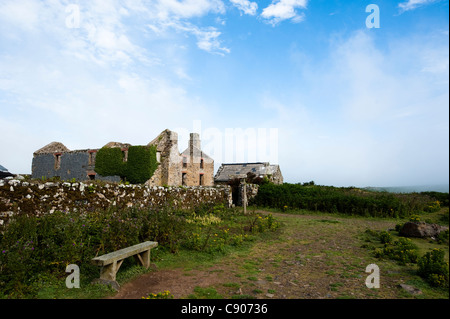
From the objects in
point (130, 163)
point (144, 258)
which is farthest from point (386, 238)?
point (130, 163)

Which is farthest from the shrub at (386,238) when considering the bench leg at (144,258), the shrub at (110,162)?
the shrub at (110,162)

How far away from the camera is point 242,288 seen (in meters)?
5.08

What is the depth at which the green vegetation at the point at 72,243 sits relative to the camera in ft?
15.3

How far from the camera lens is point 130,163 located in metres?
25.5

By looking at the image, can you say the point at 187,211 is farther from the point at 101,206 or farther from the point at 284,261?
the point at 284,261

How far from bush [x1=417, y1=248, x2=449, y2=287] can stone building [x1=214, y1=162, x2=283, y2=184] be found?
2565cm

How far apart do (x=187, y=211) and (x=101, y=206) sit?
16.1 ft

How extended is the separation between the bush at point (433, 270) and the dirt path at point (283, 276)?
0.50 m

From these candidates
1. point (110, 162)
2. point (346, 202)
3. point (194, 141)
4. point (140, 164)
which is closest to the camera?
point (346, 202)

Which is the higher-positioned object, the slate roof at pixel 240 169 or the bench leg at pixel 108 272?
the slate roof at pixel 240 169

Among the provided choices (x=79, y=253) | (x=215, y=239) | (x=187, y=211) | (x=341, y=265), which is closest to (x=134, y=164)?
(x=187, y=211)

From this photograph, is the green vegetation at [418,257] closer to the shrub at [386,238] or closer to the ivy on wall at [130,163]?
→ the shrub at [386,238]

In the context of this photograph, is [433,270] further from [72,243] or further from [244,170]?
[244,170]

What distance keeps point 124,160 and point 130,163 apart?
1.07 m
